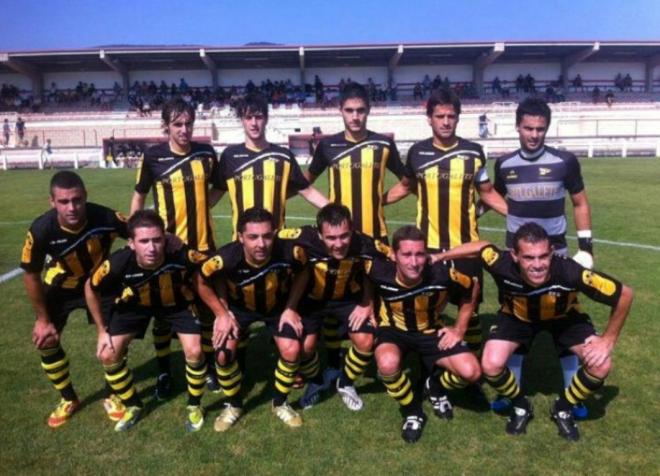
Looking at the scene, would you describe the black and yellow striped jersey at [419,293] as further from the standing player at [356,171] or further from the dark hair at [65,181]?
the dark hair at [65,181]

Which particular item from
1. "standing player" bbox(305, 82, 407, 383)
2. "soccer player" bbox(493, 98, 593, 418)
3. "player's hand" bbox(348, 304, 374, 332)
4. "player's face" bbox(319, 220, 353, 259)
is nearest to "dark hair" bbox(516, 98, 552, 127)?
"soccer player" bbox(493, 98, 593, 418)

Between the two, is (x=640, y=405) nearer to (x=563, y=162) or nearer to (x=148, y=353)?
(x=563, y=162)

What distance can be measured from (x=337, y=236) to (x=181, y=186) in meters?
1.41

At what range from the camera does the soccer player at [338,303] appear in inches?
161

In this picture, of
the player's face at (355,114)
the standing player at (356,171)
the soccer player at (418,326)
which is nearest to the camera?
the soccer player at (418,326)

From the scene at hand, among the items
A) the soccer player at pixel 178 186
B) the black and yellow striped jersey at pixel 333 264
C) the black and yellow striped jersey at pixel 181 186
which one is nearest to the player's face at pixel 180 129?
the soccer player at pixel 178 186

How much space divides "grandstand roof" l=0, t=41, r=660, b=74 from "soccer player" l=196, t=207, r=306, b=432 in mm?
35555

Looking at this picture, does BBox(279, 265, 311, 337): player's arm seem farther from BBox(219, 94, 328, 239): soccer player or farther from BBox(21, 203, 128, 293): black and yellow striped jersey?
BBox(21, 203, 128, 293): black and yellow striped jersey

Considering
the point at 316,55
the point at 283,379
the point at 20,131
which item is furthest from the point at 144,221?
the point at 316,55

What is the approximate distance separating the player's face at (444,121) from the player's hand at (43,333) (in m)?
3.02

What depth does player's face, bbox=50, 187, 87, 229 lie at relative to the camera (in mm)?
3717

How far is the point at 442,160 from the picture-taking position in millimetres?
4352

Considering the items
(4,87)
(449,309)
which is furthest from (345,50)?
(449,309)

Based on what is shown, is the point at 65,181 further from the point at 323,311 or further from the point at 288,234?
the point at 323,311
